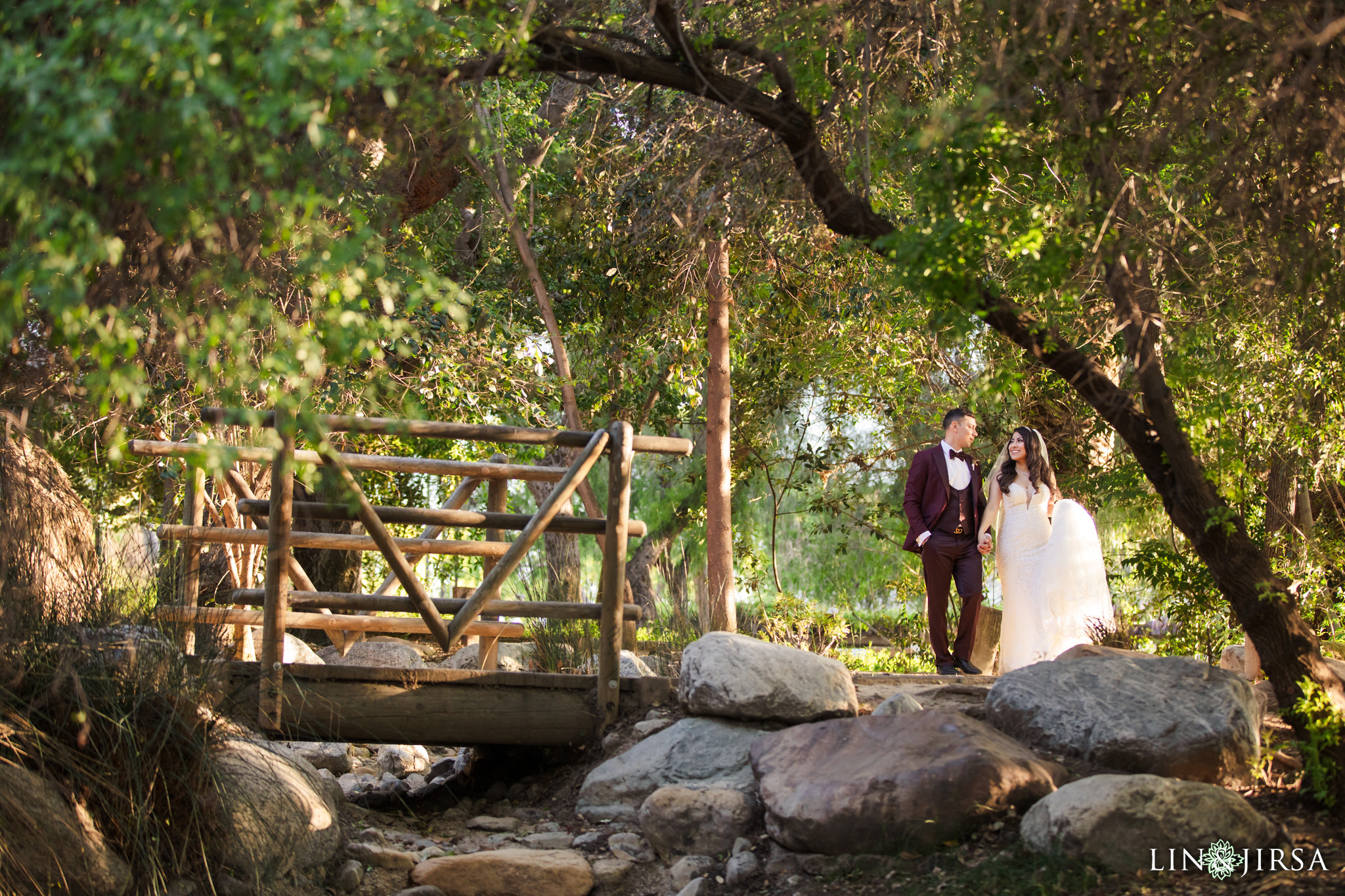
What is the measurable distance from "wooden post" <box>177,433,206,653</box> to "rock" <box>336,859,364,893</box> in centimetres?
126

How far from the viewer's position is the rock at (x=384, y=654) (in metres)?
9.95

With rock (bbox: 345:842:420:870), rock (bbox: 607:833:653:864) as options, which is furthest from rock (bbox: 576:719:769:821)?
rock (bbox: 345:842:420:870)

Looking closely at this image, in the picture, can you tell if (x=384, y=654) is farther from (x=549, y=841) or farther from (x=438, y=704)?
(x=549, y=841)

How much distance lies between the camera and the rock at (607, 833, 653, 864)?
5398 millimetres

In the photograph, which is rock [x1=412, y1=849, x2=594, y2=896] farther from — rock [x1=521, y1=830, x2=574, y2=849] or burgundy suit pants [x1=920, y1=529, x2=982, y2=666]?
A: burgundy suit pants [x1=920, y1=529, x2=982, y2=666]

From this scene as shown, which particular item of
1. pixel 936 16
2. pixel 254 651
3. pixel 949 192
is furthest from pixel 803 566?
pixel 949 192

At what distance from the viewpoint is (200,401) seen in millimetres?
8297

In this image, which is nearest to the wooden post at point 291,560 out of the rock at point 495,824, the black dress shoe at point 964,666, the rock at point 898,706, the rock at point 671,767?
the rock at point 495,824

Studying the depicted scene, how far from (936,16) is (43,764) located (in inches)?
219

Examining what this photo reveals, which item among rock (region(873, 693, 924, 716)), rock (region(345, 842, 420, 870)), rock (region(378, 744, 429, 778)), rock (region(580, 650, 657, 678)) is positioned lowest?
rock (region(378, 744, 429, 778))

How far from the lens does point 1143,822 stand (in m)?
4.28

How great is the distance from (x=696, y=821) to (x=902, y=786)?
111 centimetres

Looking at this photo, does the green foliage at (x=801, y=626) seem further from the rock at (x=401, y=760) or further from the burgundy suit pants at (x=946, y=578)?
the rock at (x=401, y=760)

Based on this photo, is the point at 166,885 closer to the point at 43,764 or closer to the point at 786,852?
the point at 43,764
